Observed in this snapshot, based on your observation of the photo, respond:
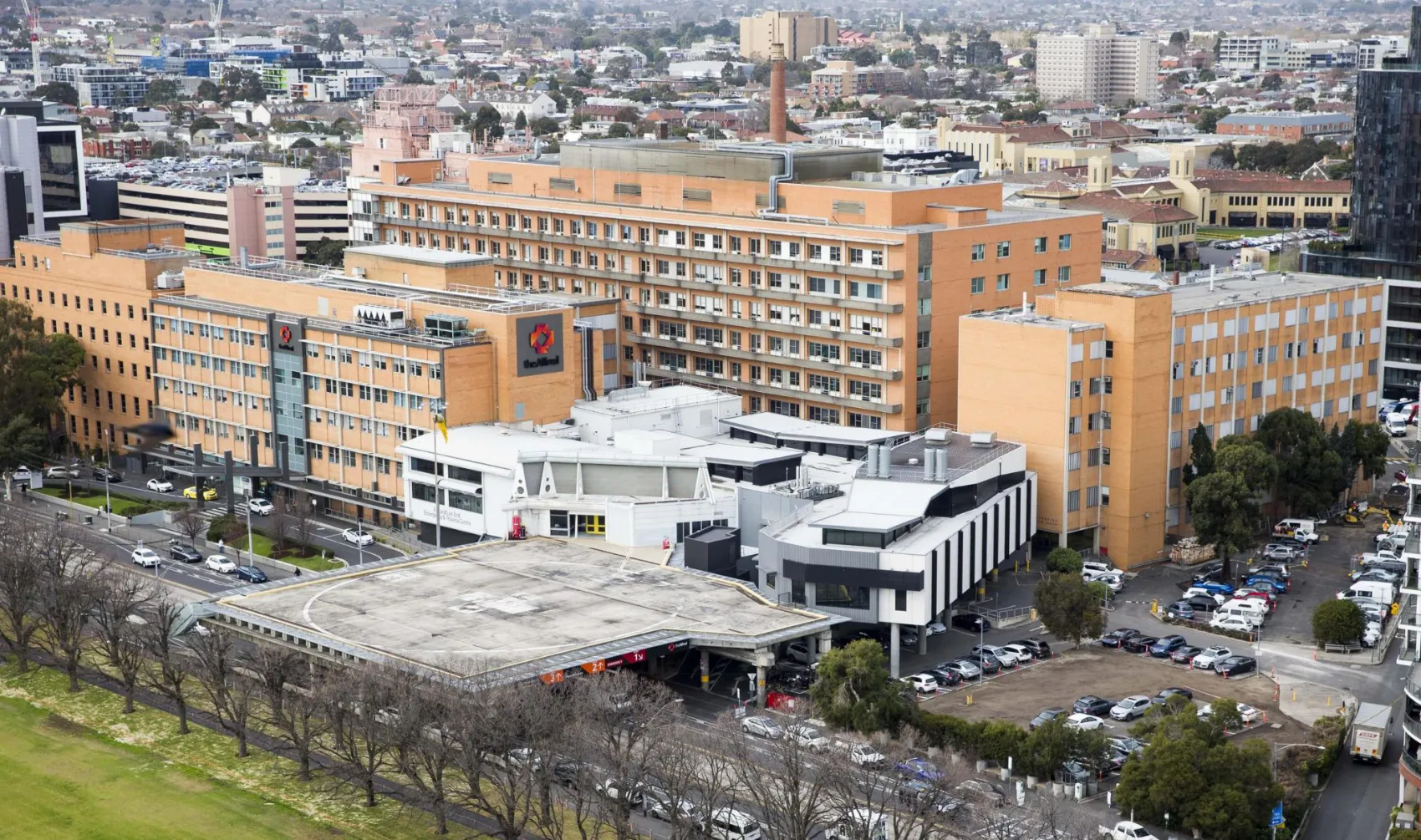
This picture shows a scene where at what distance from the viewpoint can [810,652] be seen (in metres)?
64.6

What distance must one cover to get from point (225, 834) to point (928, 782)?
20.1m

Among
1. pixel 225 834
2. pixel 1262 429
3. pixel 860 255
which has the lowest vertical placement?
pixel 225 834

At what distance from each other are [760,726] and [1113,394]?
88.8 feet

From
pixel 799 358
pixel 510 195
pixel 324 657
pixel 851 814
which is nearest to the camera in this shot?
pixel 851 814

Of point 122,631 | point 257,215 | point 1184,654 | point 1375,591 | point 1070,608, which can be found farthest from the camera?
point 257,215

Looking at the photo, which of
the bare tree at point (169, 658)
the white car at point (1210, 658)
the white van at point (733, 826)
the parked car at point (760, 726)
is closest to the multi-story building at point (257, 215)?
the bare tree at point (169, 658)

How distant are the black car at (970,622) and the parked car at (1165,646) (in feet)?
20.2

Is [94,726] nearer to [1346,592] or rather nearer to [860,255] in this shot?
[860,255]

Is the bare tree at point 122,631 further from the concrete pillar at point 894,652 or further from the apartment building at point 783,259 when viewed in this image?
the apartment building at point 783,259

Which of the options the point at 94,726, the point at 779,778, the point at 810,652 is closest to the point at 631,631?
the point at 810,652

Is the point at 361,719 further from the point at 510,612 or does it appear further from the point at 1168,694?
the point at 1168,694

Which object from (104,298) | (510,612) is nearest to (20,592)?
(510,612)

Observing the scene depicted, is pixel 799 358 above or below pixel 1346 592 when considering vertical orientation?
above

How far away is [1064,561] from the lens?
74750 mm
